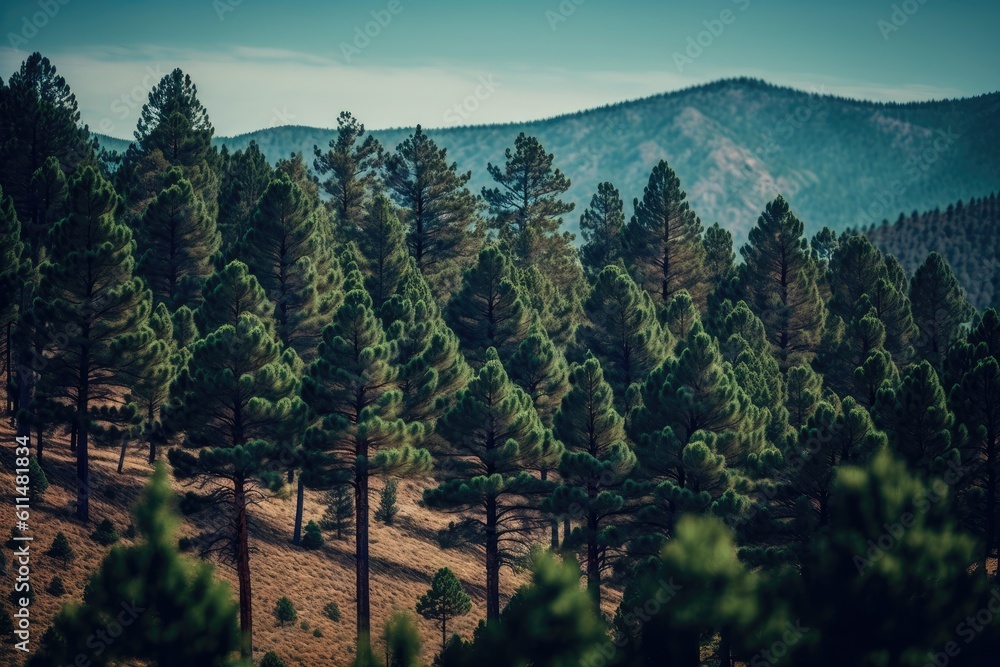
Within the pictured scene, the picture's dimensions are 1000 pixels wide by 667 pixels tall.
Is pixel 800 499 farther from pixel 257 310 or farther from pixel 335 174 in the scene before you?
pixel 335 174

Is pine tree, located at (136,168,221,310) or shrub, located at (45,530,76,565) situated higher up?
pine tree, located at (136,168,221,310)

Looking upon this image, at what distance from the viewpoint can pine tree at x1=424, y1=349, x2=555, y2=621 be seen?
32.3 metres

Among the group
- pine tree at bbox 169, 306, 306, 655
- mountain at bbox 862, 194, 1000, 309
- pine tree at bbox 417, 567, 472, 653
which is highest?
mountain at bbox 862, 194, 1000, 309

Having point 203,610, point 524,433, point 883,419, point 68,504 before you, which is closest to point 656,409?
point 524,433

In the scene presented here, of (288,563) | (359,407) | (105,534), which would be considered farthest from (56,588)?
(359,407)

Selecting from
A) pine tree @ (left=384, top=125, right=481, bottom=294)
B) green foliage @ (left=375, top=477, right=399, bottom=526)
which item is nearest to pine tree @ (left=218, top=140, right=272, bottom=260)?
pine tree @ (left=384, top=125, right=481, bottom=294)

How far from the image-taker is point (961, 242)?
152375 millimetres

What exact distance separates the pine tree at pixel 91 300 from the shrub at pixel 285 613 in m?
8.34

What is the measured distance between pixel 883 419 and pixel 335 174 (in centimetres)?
4389

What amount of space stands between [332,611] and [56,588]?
9.35 m

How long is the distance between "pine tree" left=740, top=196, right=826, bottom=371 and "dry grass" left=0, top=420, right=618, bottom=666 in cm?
1871

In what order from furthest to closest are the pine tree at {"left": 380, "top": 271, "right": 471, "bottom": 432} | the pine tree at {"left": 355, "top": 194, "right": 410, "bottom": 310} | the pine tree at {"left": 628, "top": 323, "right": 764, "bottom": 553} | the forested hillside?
the pine tree at {"left": 355, "top": 194, "right": 410, "bottom": 310}
the pine tree at {"left": 380, "top": 271, "right": 471, "bottom": 432}
the pine tree at {"left": 628, "top": 323, "right": 764, "bottom": 553}
the forested hillside

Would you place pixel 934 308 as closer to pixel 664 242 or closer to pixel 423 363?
pixel 664 242

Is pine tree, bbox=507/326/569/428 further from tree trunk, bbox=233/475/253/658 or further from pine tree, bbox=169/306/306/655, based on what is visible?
tree trunk, bbox=233/475/253/658
